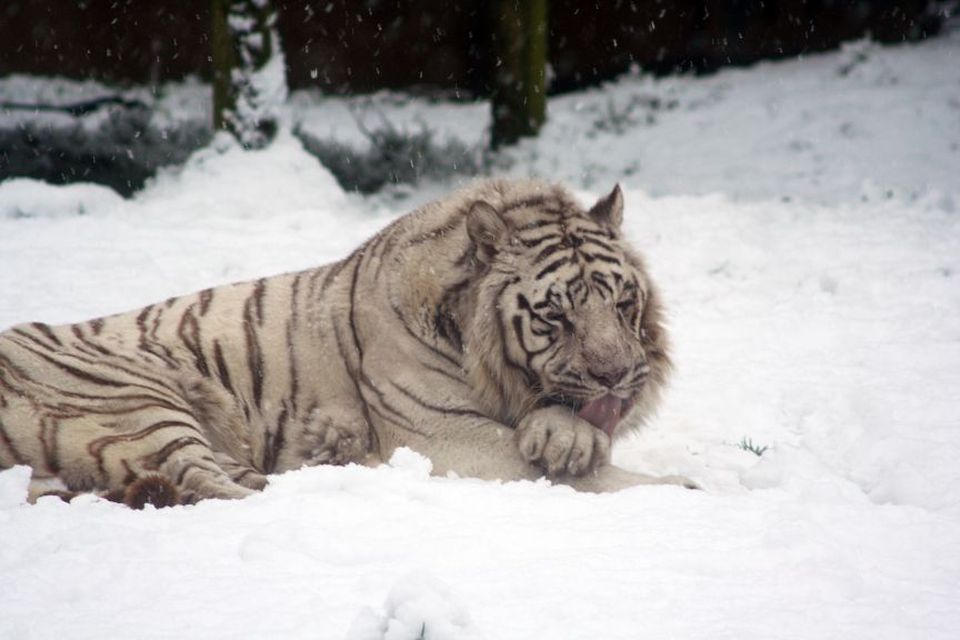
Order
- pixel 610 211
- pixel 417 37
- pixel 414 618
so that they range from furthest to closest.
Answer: pixel 417 37
pixel 610 211
pixel 414 618

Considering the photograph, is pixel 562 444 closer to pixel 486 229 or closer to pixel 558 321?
pixel 558 321

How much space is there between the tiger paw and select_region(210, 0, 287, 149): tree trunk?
5087mm

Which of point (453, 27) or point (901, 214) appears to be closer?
point (901, 214)

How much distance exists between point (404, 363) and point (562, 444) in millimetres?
658

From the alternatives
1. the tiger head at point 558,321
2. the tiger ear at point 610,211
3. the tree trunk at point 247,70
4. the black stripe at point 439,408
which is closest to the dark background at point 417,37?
the tree trunk at point 247,70

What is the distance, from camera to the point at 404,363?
12.5ft

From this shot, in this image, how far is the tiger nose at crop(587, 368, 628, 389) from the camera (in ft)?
11.5

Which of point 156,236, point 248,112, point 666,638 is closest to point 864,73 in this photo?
point 248,112

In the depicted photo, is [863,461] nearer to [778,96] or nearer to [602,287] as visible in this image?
[602,287]

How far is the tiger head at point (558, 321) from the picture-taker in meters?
3.59

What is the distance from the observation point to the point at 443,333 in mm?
3842

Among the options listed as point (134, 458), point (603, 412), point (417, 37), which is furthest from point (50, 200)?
point (417, 37)

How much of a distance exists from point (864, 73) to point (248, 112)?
5.24 meters

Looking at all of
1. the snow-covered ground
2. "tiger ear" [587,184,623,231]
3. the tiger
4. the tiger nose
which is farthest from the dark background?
the tiger nose
